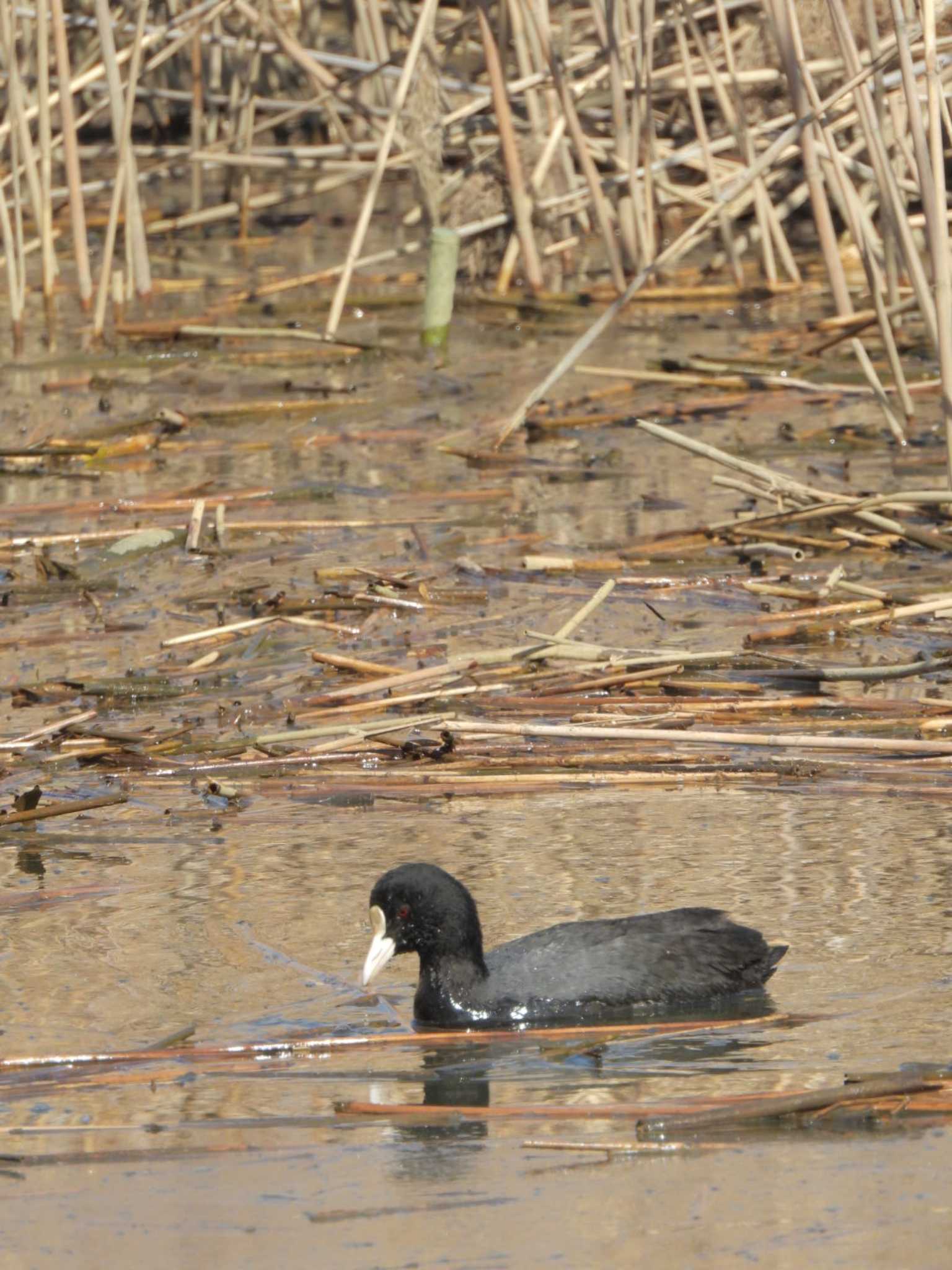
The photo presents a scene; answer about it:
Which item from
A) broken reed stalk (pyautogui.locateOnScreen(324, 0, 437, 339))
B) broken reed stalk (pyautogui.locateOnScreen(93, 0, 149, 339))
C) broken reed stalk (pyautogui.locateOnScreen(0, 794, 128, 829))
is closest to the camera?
broken reed stalk (pyautogui.locateOnScreen(0, 794, 128, 829))

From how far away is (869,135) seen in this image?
731 centimetres

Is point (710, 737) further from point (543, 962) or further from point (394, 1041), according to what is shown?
point (394, 1041)

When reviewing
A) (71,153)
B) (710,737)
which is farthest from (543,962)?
(71,153)

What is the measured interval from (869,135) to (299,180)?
9068mm

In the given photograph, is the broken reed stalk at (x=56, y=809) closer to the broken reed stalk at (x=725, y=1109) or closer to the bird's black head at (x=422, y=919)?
the bird's black head at (x=422, y=919)

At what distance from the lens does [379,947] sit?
4.33 meters

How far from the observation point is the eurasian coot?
4.33 m

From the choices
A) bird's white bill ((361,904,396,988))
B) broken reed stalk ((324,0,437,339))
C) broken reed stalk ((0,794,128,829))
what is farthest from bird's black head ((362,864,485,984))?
broken reed stalk ((324,0,437,339))

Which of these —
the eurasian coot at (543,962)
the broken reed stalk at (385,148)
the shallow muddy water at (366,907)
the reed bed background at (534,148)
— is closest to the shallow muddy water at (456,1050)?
the shallow muddy water at (366,907)

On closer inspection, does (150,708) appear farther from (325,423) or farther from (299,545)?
(325,423)

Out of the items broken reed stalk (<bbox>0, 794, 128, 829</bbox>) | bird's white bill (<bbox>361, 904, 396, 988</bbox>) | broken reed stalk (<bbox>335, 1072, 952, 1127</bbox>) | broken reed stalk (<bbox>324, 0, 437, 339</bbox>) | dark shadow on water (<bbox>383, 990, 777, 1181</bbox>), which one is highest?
broken reed stalk (<bbox>324, 0, 437, 339</bbox>)

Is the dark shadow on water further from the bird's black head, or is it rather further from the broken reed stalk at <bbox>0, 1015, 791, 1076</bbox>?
the bird's black head

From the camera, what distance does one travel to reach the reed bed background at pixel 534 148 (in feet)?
33.0

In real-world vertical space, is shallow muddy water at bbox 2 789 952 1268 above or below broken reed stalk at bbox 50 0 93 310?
below
